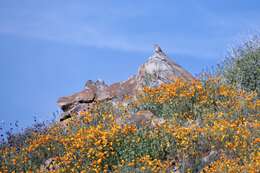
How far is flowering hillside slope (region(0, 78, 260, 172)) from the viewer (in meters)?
9.20

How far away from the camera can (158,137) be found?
10133 millimetres

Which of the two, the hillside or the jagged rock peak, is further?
the jagged rock peak

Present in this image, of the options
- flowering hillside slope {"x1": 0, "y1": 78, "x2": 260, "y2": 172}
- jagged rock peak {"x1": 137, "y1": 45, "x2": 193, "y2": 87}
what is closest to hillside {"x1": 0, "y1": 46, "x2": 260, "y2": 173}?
flowering hillside slope {"x1": 0, "y1": 78, "x2": 260, "y2": 172}

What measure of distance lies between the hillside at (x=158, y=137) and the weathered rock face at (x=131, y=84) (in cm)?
144

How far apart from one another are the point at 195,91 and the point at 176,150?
372 cm

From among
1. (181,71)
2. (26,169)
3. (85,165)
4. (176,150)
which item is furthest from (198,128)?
(181,71)

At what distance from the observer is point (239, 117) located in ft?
37.7

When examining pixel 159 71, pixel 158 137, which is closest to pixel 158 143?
pixel 158 137

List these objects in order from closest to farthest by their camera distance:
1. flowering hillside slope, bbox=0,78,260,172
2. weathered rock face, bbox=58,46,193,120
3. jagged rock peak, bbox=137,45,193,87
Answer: flowering hillside slope, bbox=0,78,260,172 → jagged rock peak, bbox=137,45,193,87 → weathered rock face, bbox=58,46,193,120

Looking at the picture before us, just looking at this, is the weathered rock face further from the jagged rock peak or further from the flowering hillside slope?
the flowering hillside slope

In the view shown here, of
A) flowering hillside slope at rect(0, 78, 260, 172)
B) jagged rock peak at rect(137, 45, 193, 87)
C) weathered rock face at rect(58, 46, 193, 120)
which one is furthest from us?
weathered rock face at rect(58, 46, 193, 120)

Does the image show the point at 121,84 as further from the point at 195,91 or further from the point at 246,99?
the point at 246,99

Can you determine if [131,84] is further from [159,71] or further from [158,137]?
[158,137]

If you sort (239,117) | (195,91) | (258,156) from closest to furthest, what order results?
(258,156) → (239,117) → (195,91)
